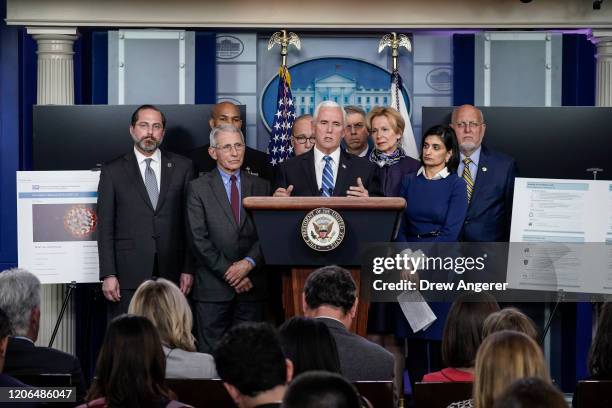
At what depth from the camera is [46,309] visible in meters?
7.66

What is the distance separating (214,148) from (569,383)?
10.5 feet

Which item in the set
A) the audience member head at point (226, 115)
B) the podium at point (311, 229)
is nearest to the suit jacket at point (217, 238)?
the podium at point (311, 229)

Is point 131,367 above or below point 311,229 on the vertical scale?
below

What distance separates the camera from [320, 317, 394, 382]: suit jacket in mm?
4383

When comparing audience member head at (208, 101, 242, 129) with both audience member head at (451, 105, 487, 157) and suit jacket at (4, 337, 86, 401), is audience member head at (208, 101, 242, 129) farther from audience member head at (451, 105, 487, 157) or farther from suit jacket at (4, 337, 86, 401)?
suit jacket at (4, 337, 86, 401)

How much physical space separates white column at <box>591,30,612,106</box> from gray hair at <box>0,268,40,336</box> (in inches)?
188

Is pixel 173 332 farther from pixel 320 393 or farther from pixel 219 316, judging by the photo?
pixel 219 316

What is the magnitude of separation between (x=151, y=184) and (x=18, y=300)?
2510 millimetres

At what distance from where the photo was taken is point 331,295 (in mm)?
4496

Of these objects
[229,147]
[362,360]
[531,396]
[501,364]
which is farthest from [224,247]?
[531,396]

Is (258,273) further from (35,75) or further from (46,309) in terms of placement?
(35,75)

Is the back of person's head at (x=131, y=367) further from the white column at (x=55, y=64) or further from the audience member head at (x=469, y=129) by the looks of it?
the white column at (x=55, y=64)

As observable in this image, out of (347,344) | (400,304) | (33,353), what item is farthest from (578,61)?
(33,353)

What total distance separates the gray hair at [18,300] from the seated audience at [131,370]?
1164 millimetres
